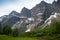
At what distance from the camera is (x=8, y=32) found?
129m

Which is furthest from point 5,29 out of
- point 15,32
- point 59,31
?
point 59,31

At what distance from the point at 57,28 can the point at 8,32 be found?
73.7m

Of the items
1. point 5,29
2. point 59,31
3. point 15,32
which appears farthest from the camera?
point 59,31

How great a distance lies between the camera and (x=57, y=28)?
183750mm

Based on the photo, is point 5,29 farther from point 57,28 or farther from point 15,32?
point 57,28

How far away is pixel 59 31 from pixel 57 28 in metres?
7.35

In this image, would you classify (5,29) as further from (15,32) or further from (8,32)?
(15,32)

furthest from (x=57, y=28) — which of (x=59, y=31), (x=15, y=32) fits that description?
(x=15, y=32)

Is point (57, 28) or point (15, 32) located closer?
point (15, 32)

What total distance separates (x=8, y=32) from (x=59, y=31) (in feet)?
229

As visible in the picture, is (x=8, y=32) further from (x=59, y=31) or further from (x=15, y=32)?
(x=59, y=31)

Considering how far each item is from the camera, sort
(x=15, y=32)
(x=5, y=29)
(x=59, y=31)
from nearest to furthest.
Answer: (x=5, y=29), (x=15, y=32), (x=59, y=31)

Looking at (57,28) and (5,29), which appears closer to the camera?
(5,29)

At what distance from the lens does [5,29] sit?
417 feet
